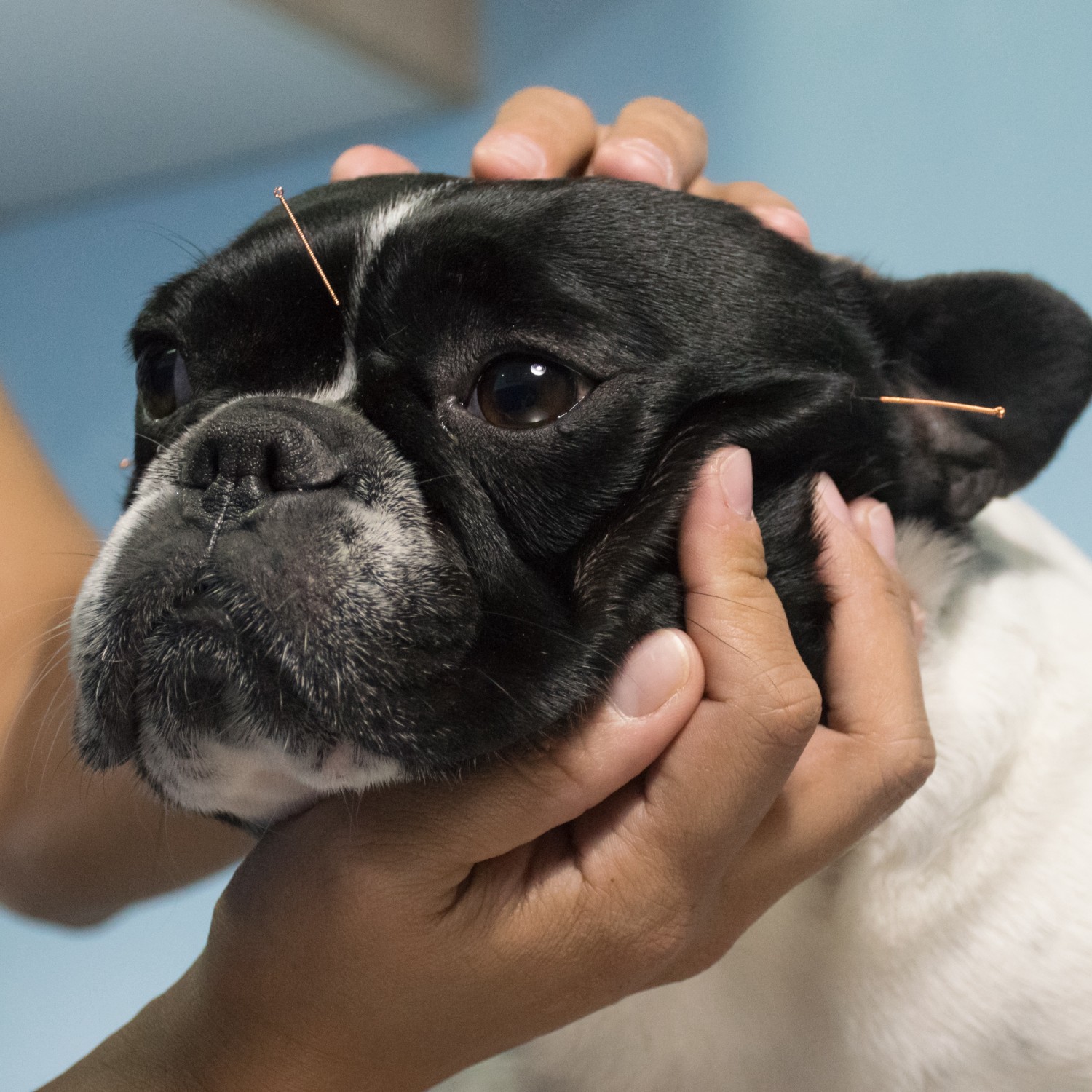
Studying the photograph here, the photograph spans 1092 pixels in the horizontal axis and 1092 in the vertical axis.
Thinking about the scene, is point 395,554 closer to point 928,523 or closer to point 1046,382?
point 928,523

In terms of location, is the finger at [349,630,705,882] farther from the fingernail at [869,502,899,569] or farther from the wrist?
the fingernail at [869,502,899,569]

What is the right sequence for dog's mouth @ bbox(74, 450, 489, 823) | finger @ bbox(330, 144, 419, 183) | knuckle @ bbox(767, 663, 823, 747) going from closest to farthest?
dog's mouth @ bbox(74, 450, 489, 823), knuckle @ bbox(767, 663, 823, 747), finger @ bbox(330, 144, 419, 183)

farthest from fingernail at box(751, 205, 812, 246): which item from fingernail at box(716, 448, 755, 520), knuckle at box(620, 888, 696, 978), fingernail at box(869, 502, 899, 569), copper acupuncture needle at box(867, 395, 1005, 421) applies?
knuckle at box(620, 888, 696, 978)

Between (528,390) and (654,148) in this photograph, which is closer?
(528,390)

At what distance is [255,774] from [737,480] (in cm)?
55

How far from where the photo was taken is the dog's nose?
3.09 feet

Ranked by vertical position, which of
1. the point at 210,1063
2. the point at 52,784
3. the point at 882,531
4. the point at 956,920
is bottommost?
the point at 52,784

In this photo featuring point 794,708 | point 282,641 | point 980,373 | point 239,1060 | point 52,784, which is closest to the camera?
point 282,641

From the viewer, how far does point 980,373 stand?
4.68 feet

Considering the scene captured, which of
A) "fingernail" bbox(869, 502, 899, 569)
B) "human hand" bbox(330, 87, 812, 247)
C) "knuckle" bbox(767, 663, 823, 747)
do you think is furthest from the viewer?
"human hand" bbox(330, 87, 812, 247)

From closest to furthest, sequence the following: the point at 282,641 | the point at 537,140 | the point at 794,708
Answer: the point at 282,641 → the point at 794,708 → the point at 537,140

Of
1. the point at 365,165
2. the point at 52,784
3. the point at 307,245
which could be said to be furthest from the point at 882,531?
the point at 52,784

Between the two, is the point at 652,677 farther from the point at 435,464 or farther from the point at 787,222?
the point at 787,222

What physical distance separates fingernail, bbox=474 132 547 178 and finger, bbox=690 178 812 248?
0.23 meters
